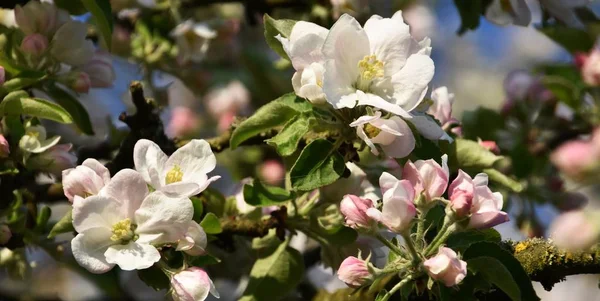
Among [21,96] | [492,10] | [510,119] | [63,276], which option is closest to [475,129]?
[510,119]

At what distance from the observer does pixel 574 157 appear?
7.77ft

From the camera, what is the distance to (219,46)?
260 cm

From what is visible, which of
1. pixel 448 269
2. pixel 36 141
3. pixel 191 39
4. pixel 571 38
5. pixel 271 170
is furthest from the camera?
pixel 271 170

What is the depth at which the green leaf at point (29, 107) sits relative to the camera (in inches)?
55.3

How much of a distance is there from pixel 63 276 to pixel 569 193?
2.17 meters

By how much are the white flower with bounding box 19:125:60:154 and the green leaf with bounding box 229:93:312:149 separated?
11.9 inches

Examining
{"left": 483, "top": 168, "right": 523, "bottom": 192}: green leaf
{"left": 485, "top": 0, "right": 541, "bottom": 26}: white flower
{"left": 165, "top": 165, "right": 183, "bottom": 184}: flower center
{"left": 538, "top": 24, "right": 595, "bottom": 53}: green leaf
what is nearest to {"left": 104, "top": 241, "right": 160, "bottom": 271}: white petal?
{"left": 165, "top": 165, "right": 183, "bottom": 184}: flower center

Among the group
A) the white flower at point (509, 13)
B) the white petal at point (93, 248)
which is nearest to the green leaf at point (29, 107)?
the white petal at point (93, 248)

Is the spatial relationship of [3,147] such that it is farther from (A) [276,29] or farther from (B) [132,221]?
(A) [276,29]

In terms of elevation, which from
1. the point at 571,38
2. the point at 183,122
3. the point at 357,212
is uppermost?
the point at 357,212

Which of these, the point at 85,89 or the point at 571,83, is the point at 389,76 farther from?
the point at 571,83

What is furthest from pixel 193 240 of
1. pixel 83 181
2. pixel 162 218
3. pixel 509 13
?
pixel 509 13

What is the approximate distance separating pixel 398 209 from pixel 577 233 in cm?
23

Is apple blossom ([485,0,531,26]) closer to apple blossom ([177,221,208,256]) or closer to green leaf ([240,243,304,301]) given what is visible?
green leaf ([240,243,304,301])
